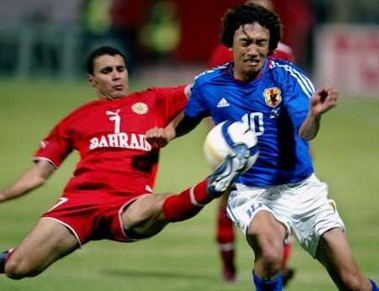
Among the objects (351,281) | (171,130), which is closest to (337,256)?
(351,281)

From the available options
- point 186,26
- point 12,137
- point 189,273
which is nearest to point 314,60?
point 186,26

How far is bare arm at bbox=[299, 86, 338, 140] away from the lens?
333 inches

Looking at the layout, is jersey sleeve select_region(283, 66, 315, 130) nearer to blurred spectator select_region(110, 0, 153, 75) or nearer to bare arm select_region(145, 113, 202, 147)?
bare arm select_region(145, 113, 202, 147)

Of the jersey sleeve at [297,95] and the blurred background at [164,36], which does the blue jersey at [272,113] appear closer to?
the jersey sleeve at [297,95]

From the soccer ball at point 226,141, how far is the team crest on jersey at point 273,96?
33 centimetres

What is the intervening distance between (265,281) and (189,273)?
3892 mm

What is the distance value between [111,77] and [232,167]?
2.15m

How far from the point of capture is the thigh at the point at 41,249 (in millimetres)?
10031

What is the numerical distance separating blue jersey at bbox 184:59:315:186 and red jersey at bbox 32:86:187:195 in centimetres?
105

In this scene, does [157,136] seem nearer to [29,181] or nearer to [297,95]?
[297,95]

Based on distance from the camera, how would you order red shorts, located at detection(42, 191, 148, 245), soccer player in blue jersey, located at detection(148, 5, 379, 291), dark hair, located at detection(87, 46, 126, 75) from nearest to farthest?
soccer player in blue jersey, located at detection(148, 5, 379, 291), red shorts, located at detection(42, 191, 148, 245), dark hair, located at detection(87, 46, 126, 75)

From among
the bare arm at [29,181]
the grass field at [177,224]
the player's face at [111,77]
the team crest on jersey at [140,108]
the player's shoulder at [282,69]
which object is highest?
the player's shoulder at [282,69]

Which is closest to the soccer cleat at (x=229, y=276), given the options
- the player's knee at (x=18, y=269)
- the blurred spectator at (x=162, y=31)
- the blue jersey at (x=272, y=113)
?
the player's knee at (x=18, y=269)

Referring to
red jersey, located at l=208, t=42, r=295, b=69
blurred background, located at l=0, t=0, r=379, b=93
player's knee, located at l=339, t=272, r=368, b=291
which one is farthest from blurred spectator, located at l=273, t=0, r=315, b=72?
player's knee, located at l=339, t=272, r=368, b=291
